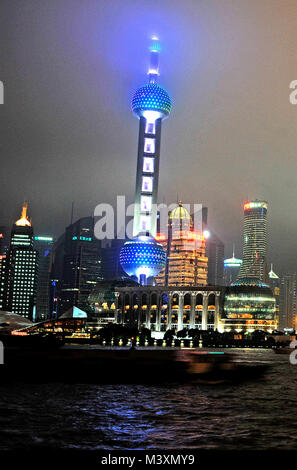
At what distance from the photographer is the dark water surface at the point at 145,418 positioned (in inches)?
933

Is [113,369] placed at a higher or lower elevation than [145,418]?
higher

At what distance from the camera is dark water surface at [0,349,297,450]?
2369cm

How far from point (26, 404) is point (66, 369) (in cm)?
2332

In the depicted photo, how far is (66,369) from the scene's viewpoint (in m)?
58.3

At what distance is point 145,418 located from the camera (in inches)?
1212

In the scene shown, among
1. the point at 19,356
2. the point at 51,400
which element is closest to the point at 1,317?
the point at 19,356

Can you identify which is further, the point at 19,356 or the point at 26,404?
the point at 19,356

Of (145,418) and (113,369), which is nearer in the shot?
(145,418)

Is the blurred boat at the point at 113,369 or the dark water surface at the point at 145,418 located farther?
the blurred boat at the point at 113,369

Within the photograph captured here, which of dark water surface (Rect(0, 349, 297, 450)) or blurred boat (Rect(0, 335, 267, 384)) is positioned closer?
dark water surface (Rect(0, 349, 297, 450))
